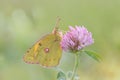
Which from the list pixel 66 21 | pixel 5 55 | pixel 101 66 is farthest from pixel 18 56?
pixel 66 21

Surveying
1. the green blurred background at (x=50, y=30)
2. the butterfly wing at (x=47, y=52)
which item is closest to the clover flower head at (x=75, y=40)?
the butterfly wing at (x=47, y=52)

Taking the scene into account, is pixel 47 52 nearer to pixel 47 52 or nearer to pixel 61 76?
pixel 47 52

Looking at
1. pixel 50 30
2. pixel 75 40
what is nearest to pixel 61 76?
pixel 75 40

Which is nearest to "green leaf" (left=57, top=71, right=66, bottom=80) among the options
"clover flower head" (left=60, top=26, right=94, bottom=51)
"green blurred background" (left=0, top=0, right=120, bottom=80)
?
"clover flower head" (left=60, top=26, right=94, bottom=51)

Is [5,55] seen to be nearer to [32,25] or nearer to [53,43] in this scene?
[32,25]

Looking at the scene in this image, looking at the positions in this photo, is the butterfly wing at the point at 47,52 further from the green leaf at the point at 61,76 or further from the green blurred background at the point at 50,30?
the green blurred background at the point at 50,30

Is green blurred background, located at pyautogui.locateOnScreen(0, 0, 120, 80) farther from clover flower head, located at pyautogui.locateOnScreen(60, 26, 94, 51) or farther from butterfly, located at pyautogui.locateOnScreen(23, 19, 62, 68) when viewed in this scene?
clover flower head, located at pyautogui.locateOnScreen(60, 26, 94, 51)
